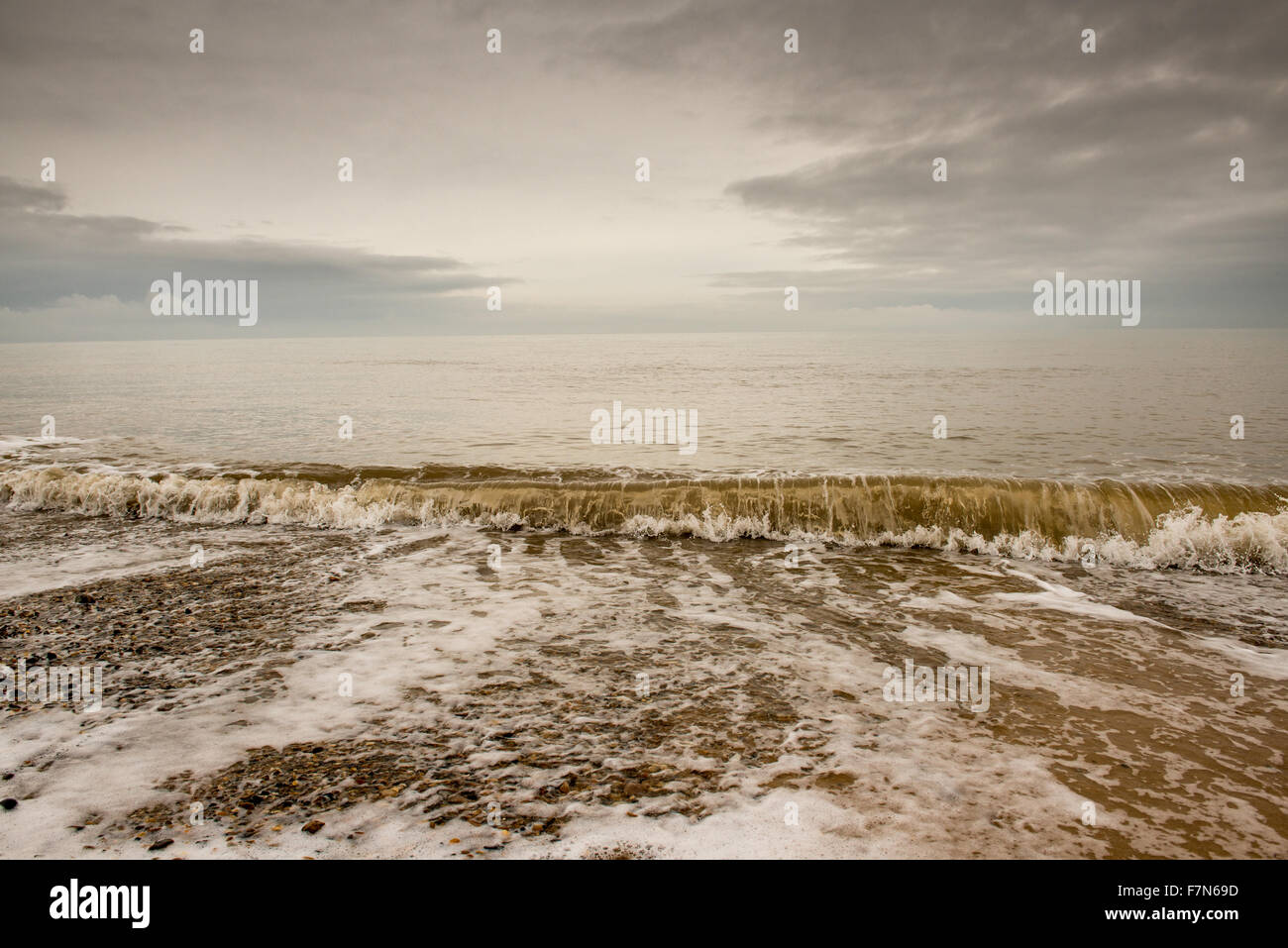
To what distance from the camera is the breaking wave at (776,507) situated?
40.5ft

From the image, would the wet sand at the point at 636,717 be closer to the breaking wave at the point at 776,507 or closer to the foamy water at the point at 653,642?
the foamy water at the point at 653,642

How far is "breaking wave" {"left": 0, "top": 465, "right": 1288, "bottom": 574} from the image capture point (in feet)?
40.5

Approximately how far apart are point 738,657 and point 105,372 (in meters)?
64.8

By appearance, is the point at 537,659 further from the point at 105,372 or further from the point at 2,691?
the point at 105,372

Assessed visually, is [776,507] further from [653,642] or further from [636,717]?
[636,717]

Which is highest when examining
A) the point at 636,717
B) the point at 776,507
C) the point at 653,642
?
the point at 776,507

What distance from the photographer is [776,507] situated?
47.2ft

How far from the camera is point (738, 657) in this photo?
7609 mm

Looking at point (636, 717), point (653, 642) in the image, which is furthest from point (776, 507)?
point (636, 717)

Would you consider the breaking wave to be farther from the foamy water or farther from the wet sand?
the wet sand

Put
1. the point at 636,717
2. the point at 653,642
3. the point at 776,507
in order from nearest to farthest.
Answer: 1. the point at 636,717
2. the point at 653,642
3. the point at 776,507

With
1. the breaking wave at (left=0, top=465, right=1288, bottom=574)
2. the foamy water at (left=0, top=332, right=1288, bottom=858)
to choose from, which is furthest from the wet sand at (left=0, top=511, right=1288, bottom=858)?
the breaking wave at (left=0, top=465, right=1288, bottom=574)

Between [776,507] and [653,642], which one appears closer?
[653,642]
